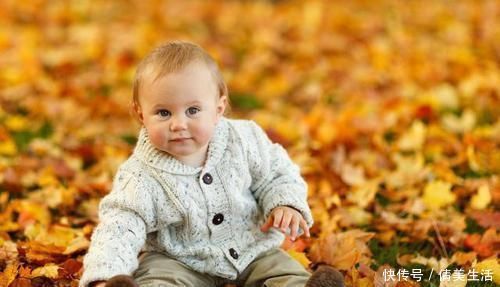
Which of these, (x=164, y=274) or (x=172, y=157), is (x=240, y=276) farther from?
(x=172, y=157)

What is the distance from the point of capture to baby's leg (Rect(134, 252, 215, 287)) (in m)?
2.35

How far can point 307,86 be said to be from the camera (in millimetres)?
5410

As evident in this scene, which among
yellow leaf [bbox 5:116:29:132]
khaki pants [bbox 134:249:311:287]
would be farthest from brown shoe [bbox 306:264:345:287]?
yellow leaf [bbox 5:116:29:132]

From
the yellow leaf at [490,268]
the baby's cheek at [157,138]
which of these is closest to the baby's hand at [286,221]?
the baby's cheek at [157,138]

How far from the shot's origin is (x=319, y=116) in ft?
15.0

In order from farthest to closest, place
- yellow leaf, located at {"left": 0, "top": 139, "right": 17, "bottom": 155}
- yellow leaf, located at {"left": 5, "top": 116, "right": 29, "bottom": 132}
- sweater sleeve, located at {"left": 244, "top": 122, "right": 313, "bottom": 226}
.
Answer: yellow leaf, located at {"left": 5, "top": 116, "right": 29, "bottom": 132} < yellow leaf, located at {"left": 0, "top": 139, "right": 17, "bottom": 155} < sweater sleeve, located at {"left": 244, "top": 122, "right": 313, "bottom": 226}

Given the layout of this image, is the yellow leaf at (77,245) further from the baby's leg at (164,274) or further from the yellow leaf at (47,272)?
the baby's leg at (164,274)

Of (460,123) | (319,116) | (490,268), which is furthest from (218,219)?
(460,123)

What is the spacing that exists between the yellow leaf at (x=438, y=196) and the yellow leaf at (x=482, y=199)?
10 centimetres

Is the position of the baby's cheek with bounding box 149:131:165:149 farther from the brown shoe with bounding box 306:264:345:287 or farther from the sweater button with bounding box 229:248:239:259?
the brown shoe with bounding box 306:264:345:287

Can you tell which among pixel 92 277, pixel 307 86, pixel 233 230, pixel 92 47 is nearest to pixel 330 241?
pixel 233 230

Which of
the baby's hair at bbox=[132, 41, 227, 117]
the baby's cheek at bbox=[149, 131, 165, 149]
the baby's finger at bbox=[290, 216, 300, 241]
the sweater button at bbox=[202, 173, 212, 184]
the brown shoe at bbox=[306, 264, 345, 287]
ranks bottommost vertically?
the brown shoe at bbox=[306, 264, 345, 287]

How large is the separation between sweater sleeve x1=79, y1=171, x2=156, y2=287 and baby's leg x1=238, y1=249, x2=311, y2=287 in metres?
0.39

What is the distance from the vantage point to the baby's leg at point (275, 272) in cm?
244
